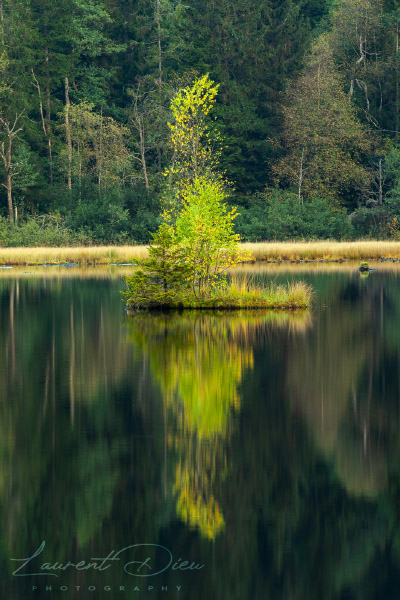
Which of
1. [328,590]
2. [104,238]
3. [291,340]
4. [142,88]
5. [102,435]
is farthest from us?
[142,88]

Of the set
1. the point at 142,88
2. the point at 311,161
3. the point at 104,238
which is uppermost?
the point at 142,88

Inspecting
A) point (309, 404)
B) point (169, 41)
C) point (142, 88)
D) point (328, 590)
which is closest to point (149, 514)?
point (328, 590)

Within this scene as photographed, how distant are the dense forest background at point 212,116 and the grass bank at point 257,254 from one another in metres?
10.1

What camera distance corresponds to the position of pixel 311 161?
283 feet

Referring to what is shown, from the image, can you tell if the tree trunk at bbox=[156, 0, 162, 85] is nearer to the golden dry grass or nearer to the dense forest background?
the dense forest background

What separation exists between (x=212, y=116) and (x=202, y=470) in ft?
267

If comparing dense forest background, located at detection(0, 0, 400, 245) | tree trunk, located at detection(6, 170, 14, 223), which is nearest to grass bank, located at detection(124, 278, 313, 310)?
dense forest background, located at detection(0, 0, 400, 245)

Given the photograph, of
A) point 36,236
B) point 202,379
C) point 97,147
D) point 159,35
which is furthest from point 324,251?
point 202,379

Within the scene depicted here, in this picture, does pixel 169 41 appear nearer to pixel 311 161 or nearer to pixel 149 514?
pixel 311 161

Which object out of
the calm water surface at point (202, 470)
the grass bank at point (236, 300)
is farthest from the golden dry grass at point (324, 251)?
the calm water surface at point (202, 470)

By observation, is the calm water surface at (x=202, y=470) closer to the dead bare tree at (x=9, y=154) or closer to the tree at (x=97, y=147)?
the dead bare tree at (x=9, y=154)

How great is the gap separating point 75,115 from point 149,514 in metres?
77.7

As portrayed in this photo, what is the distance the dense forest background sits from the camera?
8131 centimetres

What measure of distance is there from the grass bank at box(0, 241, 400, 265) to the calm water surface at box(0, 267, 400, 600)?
41888 mm
